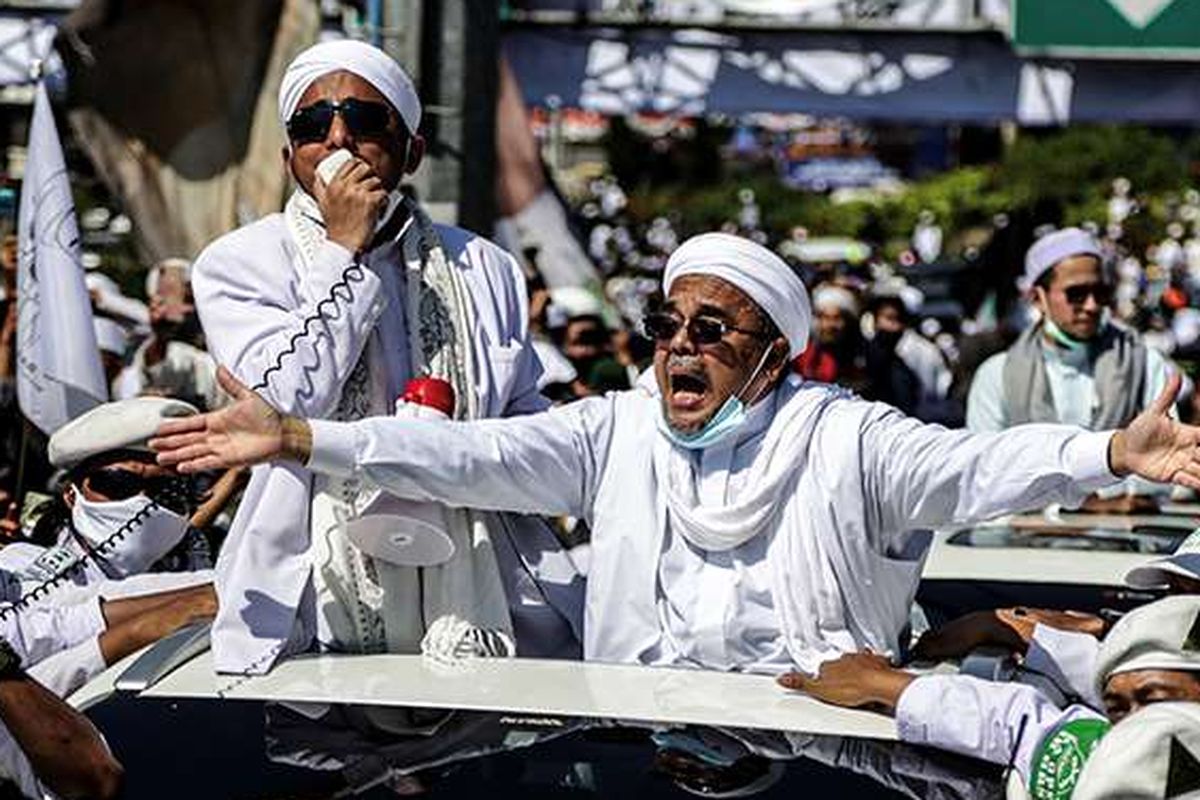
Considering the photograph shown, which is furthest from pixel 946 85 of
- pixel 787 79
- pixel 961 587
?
pixel 961 587

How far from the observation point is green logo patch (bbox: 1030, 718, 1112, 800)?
3.05 meters

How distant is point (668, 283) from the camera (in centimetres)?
416

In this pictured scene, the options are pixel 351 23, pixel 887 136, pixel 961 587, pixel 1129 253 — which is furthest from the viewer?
pixel 887 136

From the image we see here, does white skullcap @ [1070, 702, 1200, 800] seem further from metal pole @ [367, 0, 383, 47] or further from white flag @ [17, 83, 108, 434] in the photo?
metal pole @ [367, 0, 383, 47]

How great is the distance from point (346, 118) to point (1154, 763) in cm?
199

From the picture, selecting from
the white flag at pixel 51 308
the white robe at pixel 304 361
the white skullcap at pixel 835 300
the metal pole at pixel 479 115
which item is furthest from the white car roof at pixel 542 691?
the white skullcap at pixel 835 300

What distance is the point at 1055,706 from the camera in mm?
3457

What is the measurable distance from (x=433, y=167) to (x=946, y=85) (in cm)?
505

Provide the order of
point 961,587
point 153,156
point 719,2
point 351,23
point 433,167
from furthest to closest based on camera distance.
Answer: point 719,2
point 351,23
point 153,156
point 433,167
point 961,587

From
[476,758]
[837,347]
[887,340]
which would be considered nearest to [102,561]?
[476,758]

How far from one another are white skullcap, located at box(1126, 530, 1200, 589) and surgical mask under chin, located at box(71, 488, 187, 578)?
83.6 inches

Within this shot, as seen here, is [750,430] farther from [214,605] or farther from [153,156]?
[153,156]

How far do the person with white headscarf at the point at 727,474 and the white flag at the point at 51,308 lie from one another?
118 inches

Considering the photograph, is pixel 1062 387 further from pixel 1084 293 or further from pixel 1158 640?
pixel 1158 640
